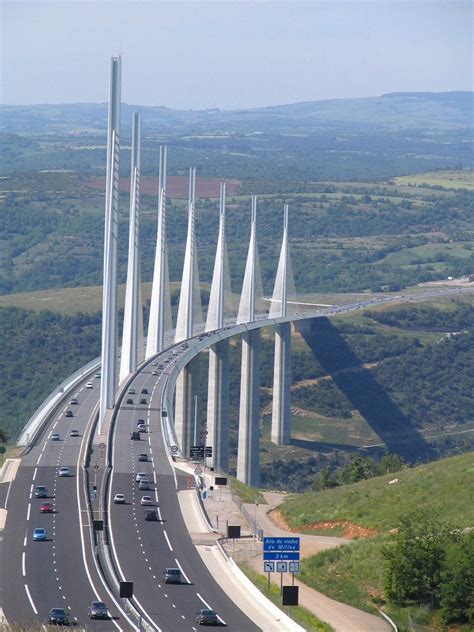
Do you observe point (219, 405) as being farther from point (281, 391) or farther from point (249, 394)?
point (281, 391)

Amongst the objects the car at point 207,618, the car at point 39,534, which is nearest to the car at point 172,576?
the car at point 207,618

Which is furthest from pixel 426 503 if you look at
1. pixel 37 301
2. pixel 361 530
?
pixel 37 301

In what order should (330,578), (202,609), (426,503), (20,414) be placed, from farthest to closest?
(20,414)
(426,503)
(330,578)
(202,609)

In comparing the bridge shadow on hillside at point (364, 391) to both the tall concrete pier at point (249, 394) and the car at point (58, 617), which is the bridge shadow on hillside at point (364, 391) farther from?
the car at point (58, 617)

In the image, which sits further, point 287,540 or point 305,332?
point 305,332

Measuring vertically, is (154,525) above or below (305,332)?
above

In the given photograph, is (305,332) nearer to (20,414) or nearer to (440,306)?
(440,306)

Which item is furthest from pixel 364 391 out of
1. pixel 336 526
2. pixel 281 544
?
pixel 281 544
